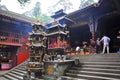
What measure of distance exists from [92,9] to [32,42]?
7113 millimetres

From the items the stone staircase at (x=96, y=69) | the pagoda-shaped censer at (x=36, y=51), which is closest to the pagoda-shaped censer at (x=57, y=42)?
the pagoda-shaped censer at (x=36, y=51)

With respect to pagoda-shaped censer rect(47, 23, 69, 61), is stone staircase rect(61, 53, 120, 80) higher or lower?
lower

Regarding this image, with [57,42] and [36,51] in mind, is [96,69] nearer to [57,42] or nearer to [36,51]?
[57,42]

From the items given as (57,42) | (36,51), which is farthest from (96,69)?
(36,51)

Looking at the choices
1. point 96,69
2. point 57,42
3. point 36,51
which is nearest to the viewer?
point 96,69

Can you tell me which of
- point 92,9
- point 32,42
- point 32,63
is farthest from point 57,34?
point 92,9

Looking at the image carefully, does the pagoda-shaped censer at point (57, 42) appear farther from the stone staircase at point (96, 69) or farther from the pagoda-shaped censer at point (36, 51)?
the stone staircase at point (96, 69)

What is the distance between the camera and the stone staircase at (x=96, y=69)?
9.48 meters

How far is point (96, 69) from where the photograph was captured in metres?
10.6

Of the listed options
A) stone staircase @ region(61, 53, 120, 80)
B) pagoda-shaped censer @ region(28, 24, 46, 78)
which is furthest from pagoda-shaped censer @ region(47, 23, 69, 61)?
stone staircase @ region(61, 53, 120, 80)

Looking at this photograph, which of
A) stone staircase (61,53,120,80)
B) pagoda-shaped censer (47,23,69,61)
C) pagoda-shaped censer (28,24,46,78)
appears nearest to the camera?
stone staircase (61,53,120,80)

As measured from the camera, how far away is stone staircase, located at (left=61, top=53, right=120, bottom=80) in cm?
948

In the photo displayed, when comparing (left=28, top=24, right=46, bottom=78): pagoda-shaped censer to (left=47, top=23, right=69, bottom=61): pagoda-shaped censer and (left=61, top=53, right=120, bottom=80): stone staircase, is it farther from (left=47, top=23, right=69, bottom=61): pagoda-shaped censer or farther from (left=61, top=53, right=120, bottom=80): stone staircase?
(left=61, top=53, right=120, bottom=80): stone staircase

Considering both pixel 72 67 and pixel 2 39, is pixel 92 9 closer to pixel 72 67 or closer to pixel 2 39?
pixel 72 67
